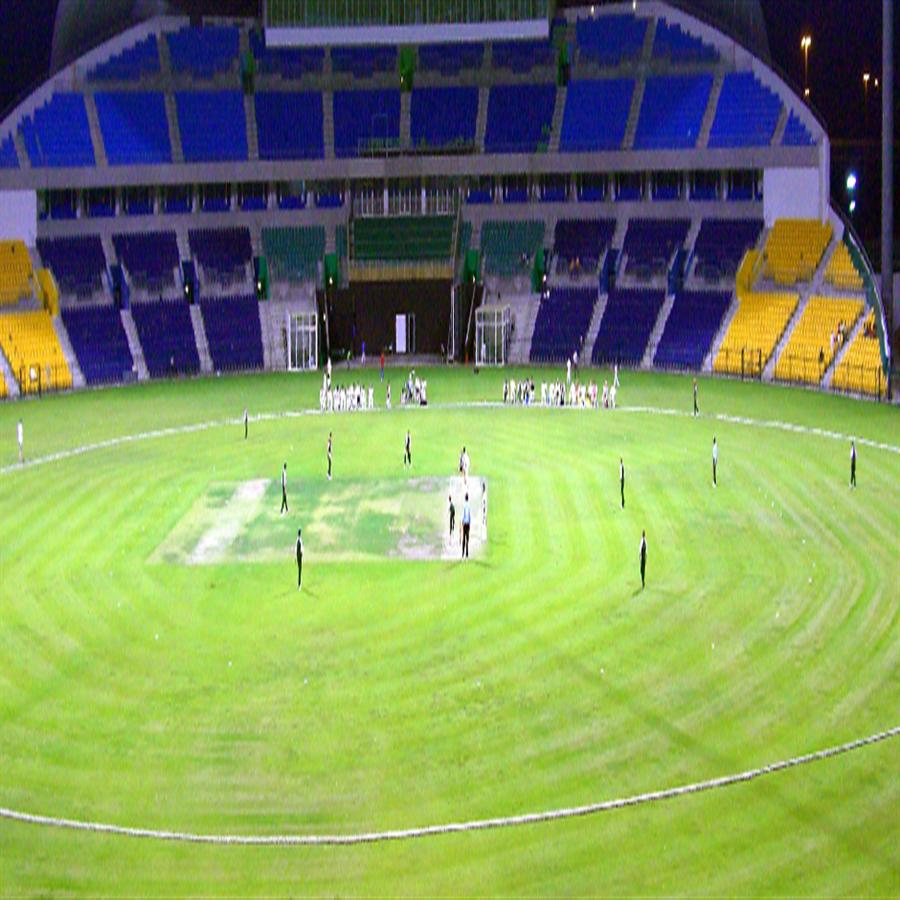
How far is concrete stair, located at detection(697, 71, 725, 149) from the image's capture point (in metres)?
76.9

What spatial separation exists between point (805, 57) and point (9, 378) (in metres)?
58.9

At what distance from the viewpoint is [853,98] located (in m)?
94.0

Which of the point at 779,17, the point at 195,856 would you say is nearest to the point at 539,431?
the point at 195,856

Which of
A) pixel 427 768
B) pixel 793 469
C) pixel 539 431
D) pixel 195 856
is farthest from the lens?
pixel 539 431

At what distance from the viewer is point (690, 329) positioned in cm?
7181

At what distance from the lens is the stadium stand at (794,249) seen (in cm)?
7106

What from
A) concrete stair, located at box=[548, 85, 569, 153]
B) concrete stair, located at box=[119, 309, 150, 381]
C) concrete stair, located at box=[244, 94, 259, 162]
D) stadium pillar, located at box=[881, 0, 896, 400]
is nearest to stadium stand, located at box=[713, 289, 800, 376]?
stadium pillar, located at box=[881, 0, 896, 400]

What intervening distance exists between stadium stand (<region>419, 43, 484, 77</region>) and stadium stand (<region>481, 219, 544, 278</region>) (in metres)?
11.6

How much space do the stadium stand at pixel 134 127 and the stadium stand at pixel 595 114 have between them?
24208 millimetres

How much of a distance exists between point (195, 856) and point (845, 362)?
5012 centimetres

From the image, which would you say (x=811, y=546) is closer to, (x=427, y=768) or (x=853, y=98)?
(x=427, y=768)

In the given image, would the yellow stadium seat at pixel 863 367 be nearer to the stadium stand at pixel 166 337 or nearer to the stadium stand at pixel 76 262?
the stadium stand at pixel 166 337

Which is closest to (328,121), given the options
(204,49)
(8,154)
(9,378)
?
(204,49)

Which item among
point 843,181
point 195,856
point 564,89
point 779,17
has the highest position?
point 779,17
